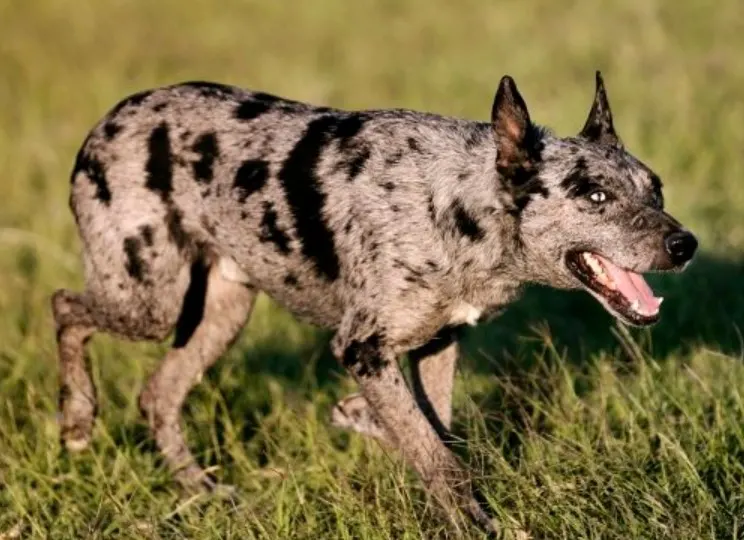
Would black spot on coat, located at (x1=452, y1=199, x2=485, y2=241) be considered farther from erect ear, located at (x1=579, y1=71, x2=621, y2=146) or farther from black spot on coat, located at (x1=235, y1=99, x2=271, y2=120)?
black spot on coat, located at (x1=235, y1=99, x2=271, y2=120)

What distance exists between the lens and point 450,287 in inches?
222

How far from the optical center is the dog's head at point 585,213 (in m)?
5.29

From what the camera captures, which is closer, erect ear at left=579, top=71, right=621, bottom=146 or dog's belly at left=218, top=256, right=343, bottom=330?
erect ear at left=579, top=71, right=621, bottom=146

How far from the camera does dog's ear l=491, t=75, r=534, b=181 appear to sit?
5.36 meters

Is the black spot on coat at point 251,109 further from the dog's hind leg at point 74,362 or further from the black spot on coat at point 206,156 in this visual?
the dog's hind leg at point 74,362

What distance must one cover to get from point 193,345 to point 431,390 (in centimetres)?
118

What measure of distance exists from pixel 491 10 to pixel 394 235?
9.22 meters

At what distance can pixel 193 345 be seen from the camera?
6.73 m

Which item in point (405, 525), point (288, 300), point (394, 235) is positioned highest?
point (394, 235)

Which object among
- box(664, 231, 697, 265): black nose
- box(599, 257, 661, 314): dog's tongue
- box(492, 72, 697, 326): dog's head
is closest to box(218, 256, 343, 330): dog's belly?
box(492, 72, 697, 326): dog's head

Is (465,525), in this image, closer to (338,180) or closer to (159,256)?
(338,180)

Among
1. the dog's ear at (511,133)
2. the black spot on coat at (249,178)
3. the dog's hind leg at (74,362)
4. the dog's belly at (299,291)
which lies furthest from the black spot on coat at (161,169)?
the dog's ear at (511,133)

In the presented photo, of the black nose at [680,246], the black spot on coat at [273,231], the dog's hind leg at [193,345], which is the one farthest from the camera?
the dog's hind leg at [193,345]

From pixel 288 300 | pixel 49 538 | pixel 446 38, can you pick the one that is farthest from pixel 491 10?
pixel 49 538
